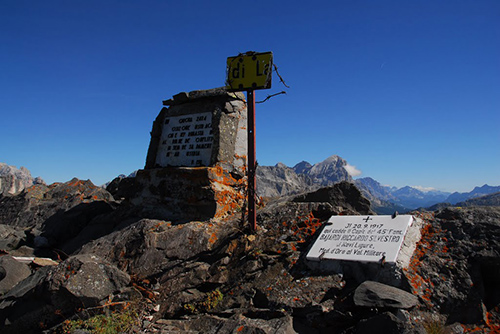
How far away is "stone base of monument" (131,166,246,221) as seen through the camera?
8.81m

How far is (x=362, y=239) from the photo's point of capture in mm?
6148

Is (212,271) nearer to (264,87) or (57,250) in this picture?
(264,87)

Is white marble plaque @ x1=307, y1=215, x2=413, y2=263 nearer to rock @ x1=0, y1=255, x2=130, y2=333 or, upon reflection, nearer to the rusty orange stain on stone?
the rusty orange stain on stone

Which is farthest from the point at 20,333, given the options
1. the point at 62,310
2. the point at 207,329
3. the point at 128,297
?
the point at 207,329

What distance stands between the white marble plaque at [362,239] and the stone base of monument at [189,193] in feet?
9.17

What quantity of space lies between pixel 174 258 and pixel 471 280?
5930 millimetres

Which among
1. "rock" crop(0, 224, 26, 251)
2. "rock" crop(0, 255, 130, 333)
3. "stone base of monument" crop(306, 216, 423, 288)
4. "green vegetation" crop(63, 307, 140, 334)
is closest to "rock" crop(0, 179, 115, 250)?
"rock" crop(0, 224, 26, 251)

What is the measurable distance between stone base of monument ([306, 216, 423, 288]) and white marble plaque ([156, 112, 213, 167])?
4.57m

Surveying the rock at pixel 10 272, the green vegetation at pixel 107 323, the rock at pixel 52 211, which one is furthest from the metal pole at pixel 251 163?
the rock at pixel 52 211

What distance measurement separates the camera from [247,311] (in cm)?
539

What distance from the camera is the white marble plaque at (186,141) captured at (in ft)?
32.0

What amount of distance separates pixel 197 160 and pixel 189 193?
1.17m

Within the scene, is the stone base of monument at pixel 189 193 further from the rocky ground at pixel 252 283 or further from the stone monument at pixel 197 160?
the rocky ground at pixel 252 283

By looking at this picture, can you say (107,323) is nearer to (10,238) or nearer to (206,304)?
(206,304)
